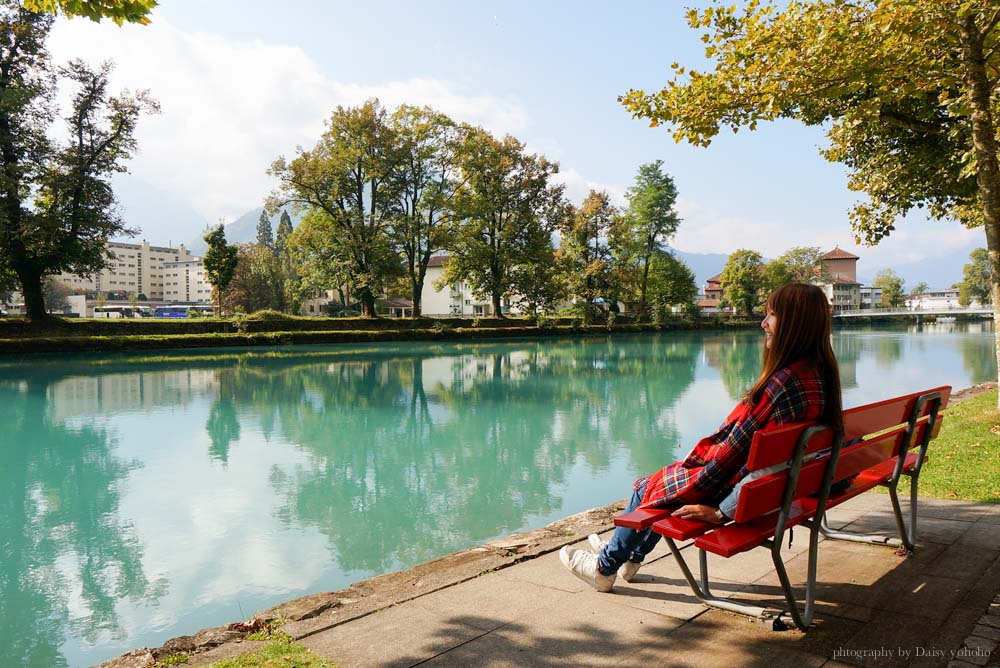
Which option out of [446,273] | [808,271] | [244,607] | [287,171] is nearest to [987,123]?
[244,607]

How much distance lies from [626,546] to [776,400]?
1.03m

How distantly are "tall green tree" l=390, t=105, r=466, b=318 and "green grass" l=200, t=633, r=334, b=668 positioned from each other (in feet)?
135

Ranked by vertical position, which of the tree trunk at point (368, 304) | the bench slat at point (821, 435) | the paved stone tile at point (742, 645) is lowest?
the paved stone tile at point (742, 645)

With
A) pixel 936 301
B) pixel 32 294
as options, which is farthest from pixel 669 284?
pixel 936 301

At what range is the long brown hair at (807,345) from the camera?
9.80ft

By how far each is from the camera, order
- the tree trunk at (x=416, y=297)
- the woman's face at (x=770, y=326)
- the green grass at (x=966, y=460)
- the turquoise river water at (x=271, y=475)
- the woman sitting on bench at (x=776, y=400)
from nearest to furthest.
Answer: the woman sitting on bench at (x=776, y=400) < the woman's face at (x=770, y=326) < the green grass at (x=966, y=460) < the turquoise river water at (x=271, y=475) < the tree trunk at (x=416, y=297)

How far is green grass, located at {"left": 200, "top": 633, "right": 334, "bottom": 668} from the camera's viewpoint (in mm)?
2793

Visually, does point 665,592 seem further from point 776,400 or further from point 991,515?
point 991,515

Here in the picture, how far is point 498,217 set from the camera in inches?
1932

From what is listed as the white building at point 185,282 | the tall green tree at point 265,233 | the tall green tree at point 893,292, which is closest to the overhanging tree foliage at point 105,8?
the tall green tree at point 265,233

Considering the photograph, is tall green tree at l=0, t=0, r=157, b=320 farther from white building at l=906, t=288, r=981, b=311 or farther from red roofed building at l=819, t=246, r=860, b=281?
red roofed building at l=819, t=246, r=860, b=281

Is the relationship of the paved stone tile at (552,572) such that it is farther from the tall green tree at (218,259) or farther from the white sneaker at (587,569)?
the tall green tree at (218,259)

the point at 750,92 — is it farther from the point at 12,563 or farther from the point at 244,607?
the point at 12,563

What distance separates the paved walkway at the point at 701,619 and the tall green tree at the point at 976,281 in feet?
386
